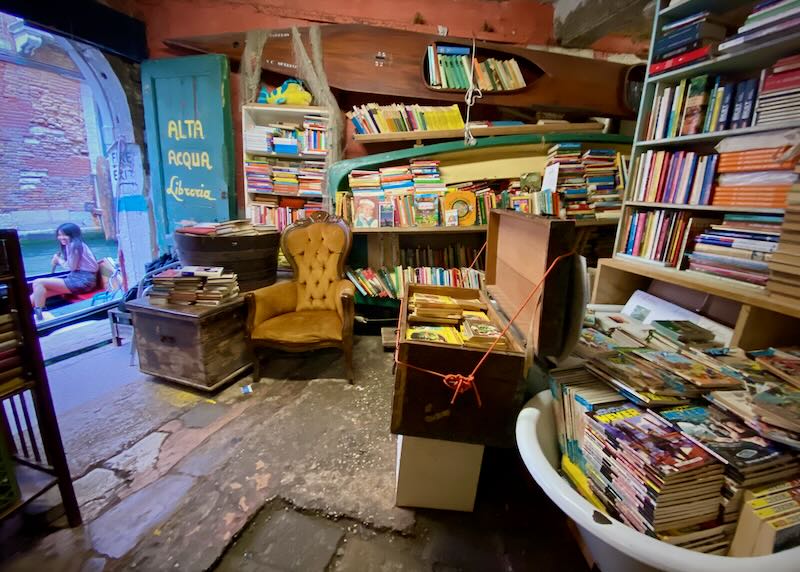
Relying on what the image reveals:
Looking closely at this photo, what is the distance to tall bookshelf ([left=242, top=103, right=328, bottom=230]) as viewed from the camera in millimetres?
2748

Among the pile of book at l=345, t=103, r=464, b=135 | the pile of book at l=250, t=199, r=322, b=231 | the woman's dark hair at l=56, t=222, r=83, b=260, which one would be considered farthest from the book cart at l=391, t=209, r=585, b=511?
the woman's dark hair at l=56, t=222, r=83, b=260

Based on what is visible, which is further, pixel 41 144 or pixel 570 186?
pixel 41 144

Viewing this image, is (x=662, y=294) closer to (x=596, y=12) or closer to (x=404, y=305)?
(x=404, y=305)

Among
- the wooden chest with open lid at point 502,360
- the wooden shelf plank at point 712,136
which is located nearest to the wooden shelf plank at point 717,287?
the wooden shelf plank at point 712,136

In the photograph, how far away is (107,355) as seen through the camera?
268cm

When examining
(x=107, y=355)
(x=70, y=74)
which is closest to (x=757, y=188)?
(x=107, y=355)

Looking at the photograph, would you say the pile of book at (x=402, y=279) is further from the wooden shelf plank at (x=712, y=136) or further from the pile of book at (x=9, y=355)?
the pile of book at (x=9, y=355)

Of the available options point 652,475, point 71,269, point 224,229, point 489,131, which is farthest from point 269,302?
point 71,269

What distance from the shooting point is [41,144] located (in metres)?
6.86

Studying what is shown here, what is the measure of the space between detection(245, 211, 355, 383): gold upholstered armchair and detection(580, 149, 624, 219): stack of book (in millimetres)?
1801

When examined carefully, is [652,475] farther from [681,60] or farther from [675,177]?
[681,60]

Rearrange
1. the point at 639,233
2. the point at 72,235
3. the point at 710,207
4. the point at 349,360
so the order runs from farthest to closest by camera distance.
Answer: the point at 72,235, the point at 349,360, the point at 639,233, the point at 710,207

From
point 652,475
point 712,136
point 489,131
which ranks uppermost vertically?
point 489,131

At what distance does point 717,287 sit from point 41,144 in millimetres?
10593
